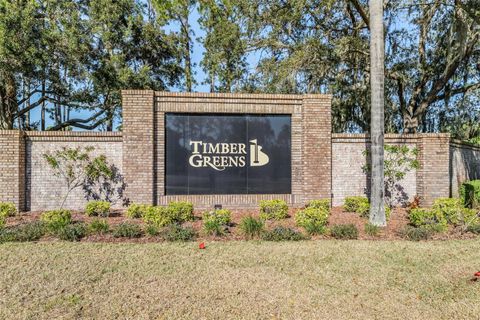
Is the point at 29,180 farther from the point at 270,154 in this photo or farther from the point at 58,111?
the point at 58,111

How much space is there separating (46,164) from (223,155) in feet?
17.2

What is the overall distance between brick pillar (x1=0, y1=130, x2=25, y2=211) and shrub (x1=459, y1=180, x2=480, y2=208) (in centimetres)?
1361

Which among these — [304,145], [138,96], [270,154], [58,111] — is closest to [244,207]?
[270,154]

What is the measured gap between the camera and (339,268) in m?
4.28

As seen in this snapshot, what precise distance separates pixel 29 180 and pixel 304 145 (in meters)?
8.28

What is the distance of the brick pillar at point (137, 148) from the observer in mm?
8312

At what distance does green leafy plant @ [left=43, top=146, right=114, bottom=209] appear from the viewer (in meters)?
8.49

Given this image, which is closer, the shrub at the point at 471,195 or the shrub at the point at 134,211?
the shrub at the point at 134,211

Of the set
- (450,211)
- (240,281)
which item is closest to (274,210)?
(240,281)

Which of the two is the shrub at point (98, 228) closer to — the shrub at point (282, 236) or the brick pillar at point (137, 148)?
the brick pillar at point (137, 148)

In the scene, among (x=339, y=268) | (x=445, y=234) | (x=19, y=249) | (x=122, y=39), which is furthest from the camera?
(x=122, y=39)

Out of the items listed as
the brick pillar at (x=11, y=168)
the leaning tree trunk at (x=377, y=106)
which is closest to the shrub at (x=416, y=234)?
the leaning tree trunk at (x=377, y=106)

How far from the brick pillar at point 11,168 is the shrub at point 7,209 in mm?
378

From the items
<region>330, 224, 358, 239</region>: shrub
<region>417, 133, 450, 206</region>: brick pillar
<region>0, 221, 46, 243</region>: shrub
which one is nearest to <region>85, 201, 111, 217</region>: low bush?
<region>0, 221, 46, 243</region>: shrub
